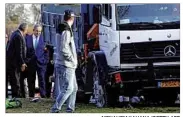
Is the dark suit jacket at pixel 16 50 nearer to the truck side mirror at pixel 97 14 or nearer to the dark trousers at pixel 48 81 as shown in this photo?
the dark trousers at pixel 48 81

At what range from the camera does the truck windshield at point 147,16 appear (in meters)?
16.1

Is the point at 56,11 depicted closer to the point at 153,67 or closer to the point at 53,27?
the point at 53,27

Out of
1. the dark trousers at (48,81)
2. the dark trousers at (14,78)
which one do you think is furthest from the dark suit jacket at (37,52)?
the dark trousers at (14,78)

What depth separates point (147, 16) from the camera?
16.1 meters

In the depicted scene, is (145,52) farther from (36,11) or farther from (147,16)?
(36,11)

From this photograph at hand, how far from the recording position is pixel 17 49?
53.7 feet

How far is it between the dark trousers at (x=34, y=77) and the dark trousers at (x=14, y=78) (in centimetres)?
16

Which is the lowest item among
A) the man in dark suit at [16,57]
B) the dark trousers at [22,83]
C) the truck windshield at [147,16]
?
the dark trousers at [22,83]

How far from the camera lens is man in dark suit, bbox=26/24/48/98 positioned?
1636 centimetres

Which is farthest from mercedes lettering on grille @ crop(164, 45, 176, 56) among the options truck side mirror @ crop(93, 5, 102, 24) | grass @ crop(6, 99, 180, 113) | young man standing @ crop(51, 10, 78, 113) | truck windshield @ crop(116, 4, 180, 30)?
young man standing @ crop(51, 10, 78, 113)

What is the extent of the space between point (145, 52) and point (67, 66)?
1080mm

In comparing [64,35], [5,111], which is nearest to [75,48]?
[64,35]

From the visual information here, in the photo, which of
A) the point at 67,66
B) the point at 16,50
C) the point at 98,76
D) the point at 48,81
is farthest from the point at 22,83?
the point at 98,76

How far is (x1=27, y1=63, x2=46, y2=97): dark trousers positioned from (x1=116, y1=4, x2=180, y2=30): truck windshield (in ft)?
4.18
